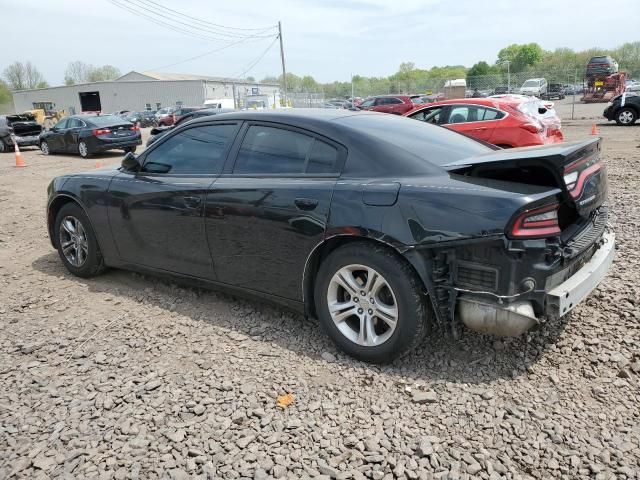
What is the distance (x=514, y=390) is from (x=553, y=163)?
1.26m

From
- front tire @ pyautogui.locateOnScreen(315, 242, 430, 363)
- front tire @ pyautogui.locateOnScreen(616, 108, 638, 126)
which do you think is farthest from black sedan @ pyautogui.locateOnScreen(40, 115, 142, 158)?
front tire @ pyautogui.locateOnScreen(616, 108, 638, 126)

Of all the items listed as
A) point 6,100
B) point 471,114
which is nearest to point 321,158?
point 471,114

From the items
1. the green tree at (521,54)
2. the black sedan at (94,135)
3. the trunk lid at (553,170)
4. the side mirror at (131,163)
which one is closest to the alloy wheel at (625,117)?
the black sedan at (94,135)

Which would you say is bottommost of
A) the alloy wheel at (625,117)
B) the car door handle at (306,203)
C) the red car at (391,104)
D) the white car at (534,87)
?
the alloy wheel at (625,117)

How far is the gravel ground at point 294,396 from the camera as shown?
2408 mm

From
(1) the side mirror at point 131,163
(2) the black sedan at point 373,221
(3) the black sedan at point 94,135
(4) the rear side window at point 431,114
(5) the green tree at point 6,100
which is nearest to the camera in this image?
(2) the black sedan at point 373,221

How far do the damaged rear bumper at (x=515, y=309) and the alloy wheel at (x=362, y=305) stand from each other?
1.38 feet

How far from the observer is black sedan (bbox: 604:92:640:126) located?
18.4m

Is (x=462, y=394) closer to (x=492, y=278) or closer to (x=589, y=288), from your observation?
(x=492, y=278)

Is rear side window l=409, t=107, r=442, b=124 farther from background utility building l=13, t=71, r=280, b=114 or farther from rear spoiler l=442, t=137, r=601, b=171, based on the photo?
background utility building l=13, t=71, r=280, b=114

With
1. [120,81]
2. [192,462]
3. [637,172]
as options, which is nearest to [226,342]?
[192,462]

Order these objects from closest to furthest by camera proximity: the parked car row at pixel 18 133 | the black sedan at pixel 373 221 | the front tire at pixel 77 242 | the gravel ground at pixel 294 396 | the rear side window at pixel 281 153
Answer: the gravel ground at pixel 294 396, the black sedan at pixel 373 221, the rear side window at pixel 281 153, the front tire at pixel 77 242, the parked car row at pixel 18 133

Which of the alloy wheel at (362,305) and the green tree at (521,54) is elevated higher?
the green tree at (521,54)

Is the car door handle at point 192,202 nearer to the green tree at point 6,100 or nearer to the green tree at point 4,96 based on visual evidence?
the green tree at point 6,100
